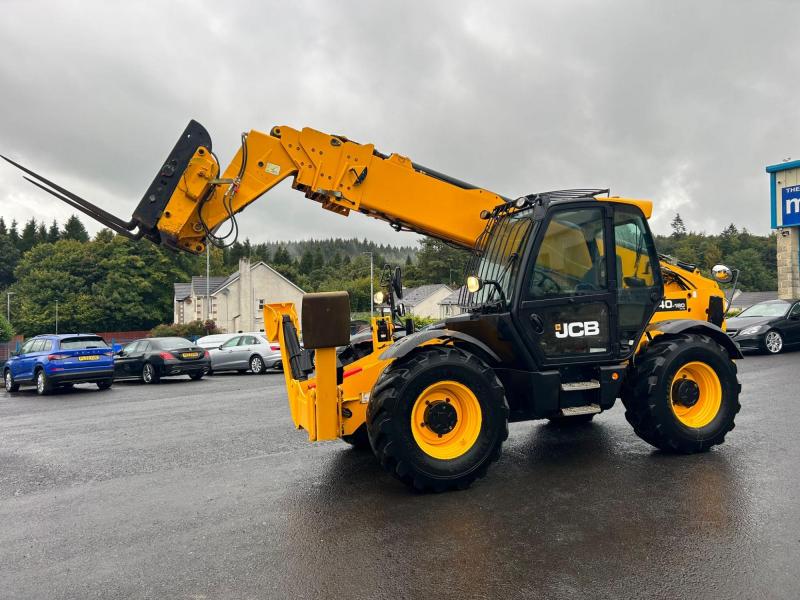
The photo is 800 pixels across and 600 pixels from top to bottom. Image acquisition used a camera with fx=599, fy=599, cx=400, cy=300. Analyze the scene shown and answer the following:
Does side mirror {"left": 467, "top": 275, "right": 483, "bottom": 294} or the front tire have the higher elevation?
side mirror {"left": 467, "top": 275, "right": 483, "bottom": 294}

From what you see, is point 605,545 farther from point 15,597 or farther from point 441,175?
point 441,175

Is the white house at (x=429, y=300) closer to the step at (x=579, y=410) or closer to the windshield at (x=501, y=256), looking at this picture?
the windshield at (x=501, y=256)

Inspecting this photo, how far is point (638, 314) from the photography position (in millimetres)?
6281

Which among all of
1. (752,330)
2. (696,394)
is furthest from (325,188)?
(752,330)

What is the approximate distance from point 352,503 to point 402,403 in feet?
3.11

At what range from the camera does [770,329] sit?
55.5 ft

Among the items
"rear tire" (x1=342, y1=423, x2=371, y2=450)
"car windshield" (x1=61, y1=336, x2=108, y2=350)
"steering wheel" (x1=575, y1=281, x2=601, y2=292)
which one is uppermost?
"steering wheel" (x1=575, y1=281, x2=601, y2=292)

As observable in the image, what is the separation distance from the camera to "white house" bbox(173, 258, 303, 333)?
6278cm

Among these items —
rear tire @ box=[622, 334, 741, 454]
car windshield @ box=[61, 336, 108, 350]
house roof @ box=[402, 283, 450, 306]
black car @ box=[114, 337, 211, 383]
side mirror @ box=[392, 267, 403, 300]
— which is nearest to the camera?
rear tire @ box=[622, 334, 741, 454]

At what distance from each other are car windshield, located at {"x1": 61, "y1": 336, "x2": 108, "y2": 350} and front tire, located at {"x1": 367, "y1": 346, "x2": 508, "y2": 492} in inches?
545

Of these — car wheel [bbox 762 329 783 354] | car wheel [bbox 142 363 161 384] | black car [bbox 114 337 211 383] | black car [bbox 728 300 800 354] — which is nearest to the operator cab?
black car [bbox 728 300 800 354]

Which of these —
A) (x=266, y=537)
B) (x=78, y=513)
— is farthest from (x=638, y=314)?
(x=78, y=513)

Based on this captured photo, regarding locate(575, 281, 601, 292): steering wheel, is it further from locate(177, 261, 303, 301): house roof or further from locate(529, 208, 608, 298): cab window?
locate(177, 261, 303, 301): house roof

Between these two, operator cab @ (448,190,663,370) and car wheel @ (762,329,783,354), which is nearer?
operator cab @ (448,190,663,370)
